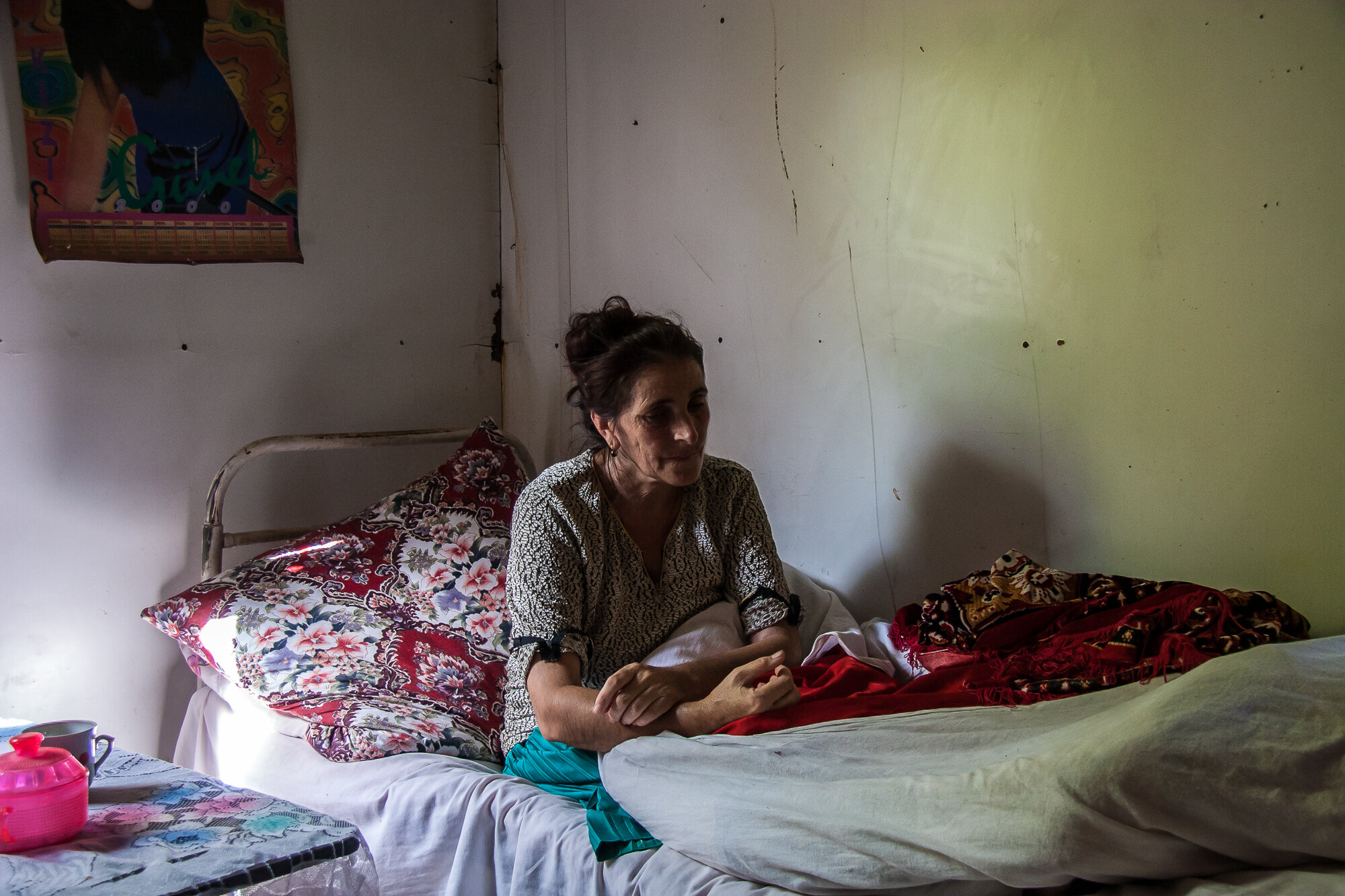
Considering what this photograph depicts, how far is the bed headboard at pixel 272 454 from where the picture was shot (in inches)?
89.2

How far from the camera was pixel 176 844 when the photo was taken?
1.17 meters

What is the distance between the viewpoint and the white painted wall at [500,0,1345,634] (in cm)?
155

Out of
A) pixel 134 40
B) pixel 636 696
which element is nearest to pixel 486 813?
pixel 636 696

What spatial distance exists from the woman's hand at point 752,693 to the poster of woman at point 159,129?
159 cm

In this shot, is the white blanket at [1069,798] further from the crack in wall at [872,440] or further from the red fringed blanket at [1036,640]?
the crack in wall at [872,440]

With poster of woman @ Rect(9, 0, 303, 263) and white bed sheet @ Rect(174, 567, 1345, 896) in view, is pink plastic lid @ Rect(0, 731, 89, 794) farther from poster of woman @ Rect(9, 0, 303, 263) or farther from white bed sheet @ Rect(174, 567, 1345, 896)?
poster of woman @ Rect(9, 0, 303, 263)

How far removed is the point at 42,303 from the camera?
213cm

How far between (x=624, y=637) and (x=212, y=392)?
48.7 inches

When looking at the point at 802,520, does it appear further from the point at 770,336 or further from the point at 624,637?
the point at 624,637

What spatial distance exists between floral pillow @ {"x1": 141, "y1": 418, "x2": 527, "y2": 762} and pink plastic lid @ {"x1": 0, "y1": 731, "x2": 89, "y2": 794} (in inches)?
24.4

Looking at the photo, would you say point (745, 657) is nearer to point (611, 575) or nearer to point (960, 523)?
point (611, 575)

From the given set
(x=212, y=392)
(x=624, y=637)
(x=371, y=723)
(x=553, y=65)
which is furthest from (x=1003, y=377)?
(x=212, y=392)

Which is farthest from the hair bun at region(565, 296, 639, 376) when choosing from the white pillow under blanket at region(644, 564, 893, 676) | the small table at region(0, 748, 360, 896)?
the small table at region(0, 748, 360, 896)

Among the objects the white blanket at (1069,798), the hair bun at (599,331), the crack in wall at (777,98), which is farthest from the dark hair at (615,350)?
the white blanket at (1069,798)
